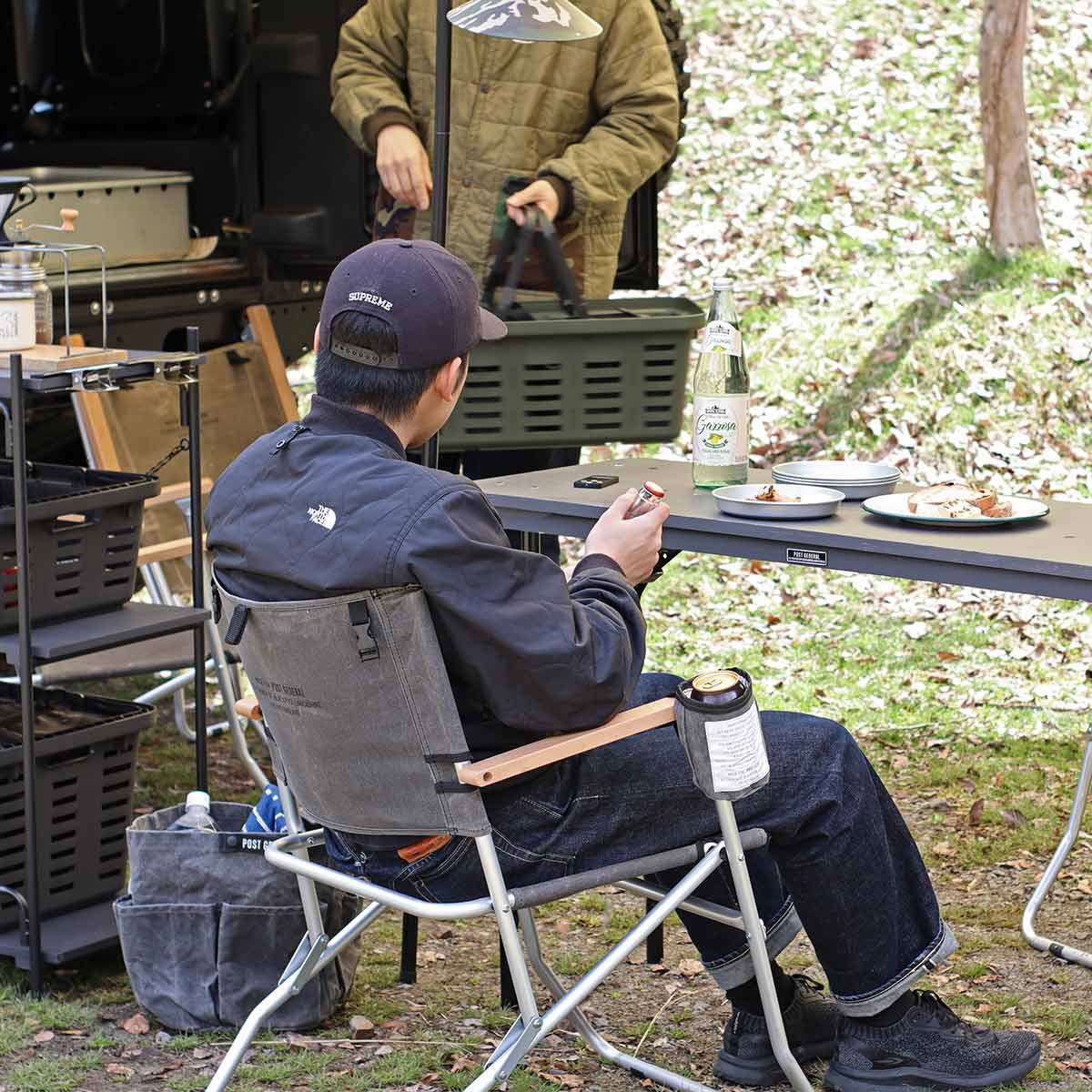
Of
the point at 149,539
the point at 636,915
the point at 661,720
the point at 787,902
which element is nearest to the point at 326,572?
the point at 661,720

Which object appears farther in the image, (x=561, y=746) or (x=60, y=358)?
(x=60, y=358)

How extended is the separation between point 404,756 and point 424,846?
196mm

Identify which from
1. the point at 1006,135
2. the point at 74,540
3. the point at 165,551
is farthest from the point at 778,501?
the point at 1006,135

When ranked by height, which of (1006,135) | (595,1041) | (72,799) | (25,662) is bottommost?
(595,1041)

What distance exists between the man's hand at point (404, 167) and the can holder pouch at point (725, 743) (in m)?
2.08

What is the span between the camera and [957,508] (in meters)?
3.18

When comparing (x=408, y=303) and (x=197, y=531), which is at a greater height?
(x=408, y=303)

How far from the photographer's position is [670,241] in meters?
9.99

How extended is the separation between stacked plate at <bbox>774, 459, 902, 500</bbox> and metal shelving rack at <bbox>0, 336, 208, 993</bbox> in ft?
3.99

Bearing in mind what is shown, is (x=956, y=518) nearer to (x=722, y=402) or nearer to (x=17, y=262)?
(x=722, y=402)

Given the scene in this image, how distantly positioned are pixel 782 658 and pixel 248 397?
1968mm

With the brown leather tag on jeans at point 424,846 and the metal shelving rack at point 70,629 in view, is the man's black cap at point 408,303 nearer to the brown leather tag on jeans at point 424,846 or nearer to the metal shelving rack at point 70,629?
the brown leather tag on jeans at point 424,846

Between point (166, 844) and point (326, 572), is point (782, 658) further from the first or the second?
→ point (326, 572)

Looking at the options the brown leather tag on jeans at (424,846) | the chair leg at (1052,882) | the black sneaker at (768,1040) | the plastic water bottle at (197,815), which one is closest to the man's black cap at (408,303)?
the brown leather tag on jeans at (424,846)
